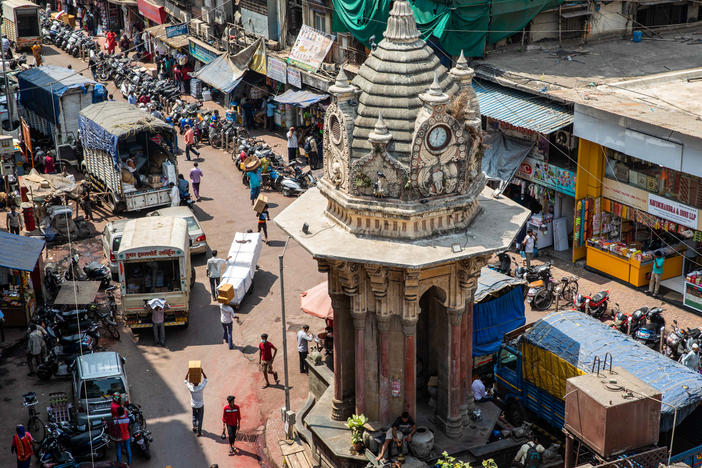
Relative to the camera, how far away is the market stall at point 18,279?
2991 centimetres

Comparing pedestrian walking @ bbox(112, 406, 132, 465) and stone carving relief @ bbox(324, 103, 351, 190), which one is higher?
stone carving relief @ bbox(324, 103, 351, 190)

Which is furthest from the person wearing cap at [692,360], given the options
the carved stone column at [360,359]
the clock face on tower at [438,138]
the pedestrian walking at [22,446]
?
the pedestrian walking at [22,446]

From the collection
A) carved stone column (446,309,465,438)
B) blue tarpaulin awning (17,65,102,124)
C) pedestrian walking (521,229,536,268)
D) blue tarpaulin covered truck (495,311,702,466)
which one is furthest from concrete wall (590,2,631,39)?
blue tarpaulin awning (17,65,102,124)

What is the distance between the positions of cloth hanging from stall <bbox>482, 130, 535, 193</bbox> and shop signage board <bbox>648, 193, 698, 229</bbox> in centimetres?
543

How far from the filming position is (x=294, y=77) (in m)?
45.9

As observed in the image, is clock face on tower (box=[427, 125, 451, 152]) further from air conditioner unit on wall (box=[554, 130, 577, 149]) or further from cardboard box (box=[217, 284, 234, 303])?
air conditioner unit on wall (box=[554, 130, 577, 149])

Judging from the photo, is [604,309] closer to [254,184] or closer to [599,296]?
[599,296]

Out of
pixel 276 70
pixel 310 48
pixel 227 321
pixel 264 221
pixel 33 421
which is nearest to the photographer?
pixel 33 421

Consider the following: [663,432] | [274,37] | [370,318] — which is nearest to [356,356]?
[370,318]

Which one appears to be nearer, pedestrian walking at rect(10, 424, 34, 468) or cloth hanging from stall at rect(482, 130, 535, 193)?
pedestrian walking at rect(10, 424, 34, 468)

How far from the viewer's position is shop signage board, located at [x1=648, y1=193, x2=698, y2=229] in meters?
30.3

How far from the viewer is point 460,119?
65.9 ft

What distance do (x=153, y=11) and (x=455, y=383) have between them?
47.9 meters

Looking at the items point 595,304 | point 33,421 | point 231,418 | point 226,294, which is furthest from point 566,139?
point 33,421
